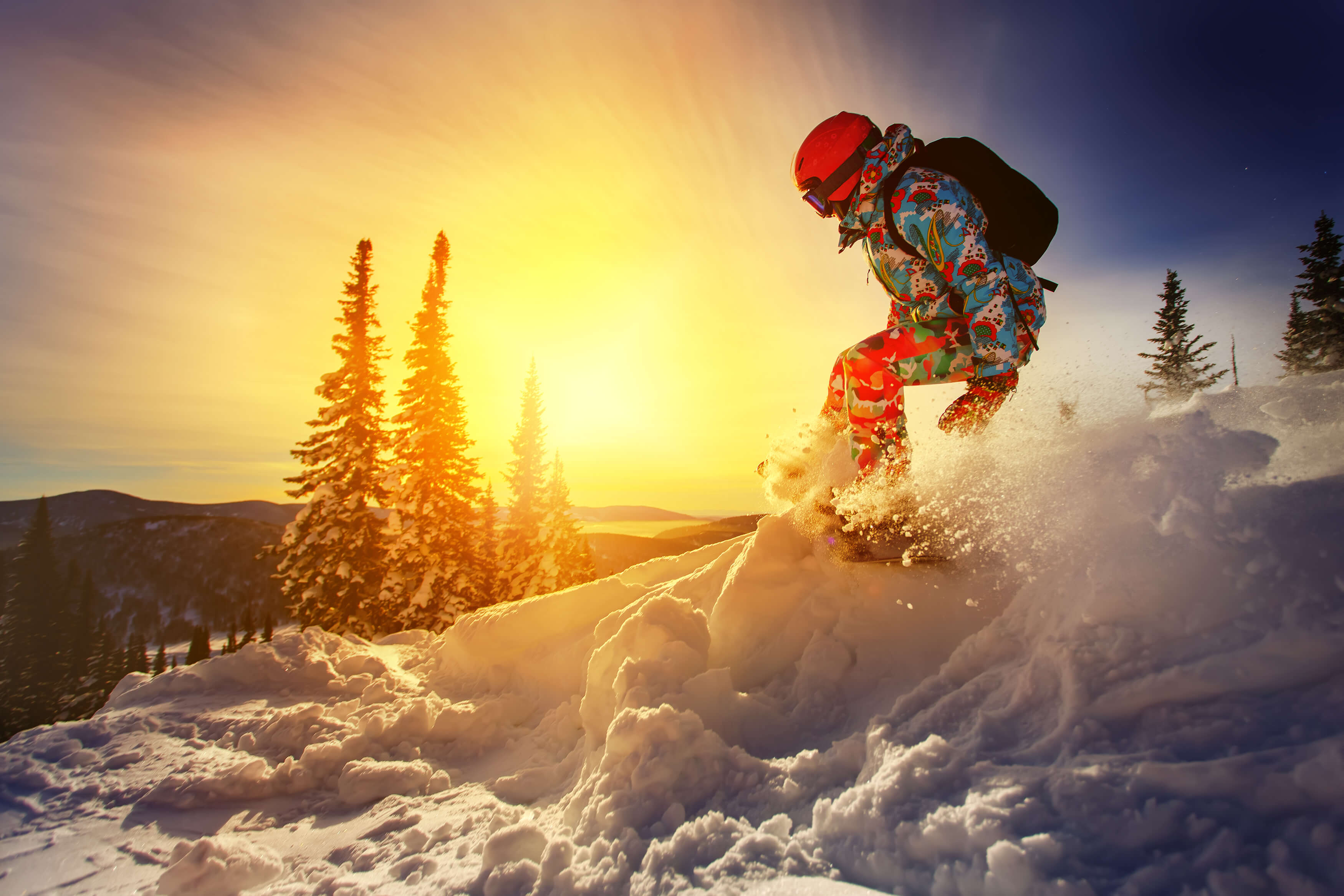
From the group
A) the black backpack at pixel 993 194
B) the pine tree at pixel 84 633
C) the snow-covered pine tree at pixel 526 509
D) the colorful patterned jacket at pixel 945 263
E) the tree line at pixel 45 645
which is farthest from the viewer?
the pine tree at pixel 84 633

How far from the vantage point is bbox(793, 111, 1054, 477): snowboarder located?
3.33m

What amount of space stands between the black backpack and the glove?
0.79 m

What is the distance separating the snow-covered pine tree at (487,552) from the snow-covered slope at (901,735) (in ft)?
50.8

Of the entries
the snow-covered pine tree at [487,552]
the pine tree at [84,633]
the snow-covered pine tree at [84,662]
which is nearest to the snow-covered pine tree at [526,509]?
the snow-covered pine tree at [487,552]

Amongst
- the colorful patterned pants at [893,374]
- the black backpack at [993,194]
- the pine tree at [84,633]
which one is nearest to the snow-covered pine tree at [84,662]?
the pine tree at [84,633]

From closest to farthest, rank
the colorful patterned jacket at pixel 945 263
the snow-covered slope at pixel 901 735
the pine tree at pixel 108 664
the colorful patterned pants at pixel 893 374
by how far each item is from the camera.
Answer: the snow-covered slope at pixel 901 735 → the colorful patterned jacket at pixel 945 263 → the colorful patterned pants at pixel 893 374 → the pine tree at pixel 108 664

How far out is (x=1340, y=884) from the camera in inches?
49.1

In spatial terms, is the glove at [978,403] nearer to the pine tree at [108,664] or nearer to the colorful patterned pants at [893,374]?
the colorful patterned pants at [893,374]

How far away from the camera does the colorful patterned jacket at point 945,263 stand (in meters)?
3.31

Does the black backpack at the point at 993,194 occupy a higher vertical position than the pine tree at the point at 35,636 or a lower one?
higher

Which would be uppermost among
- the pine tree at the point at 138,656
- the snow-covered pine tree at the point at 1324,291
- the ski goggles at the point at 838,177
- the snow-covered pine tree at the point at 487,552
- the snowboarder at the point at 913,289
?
the snow-covered pine tree at the point at 1324,291

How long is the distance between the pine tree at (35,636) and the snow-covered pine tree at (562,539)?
36.8 metres

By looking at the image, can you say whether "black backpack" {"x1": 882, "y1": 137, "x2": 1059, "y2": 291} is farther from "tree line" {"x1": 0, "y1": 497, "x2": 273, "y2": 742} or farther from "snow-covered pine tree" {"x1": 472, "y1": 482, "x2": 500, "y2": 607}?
"tree line" {"x1": 0, "y1": 497, "x2": 273, "y2": 742}

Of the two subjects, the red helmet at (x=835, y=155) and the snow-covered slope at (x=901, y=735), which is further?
the red helmet at (x=835, y=155)
